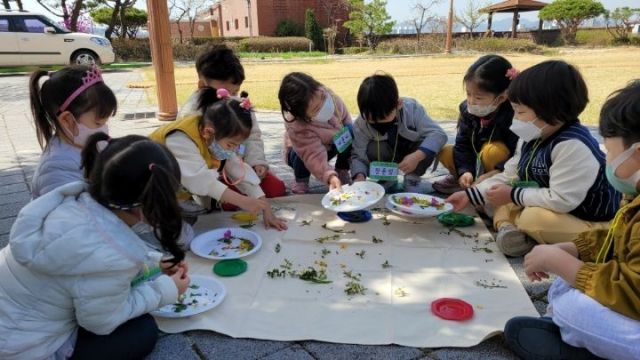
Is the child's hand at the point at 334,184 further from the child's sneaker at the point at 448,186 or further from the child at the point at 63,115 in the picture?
the child at the point at 63,115

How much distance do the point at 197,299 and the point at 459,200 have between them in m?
1.56

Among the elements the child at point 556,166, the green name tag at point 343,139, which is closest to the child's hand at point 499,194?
the child at point 556,166

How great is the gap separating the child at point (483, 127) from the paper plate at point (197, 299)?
5.58ft

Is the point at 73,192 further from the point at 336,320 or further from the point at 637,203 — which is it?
the point at 637,203

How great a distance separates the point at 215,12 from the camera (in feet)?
149

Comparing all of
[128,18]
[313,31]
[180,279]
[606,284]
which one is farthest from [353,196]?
[313,31]

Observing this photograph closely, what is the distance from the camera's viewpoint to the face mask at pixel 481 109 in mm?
2859

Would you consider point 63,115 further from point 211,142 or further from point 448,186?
point 448,186

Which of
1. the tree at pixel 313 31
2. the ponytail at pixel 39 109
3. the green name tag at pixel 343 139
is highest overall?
the tree at pixel 313 31

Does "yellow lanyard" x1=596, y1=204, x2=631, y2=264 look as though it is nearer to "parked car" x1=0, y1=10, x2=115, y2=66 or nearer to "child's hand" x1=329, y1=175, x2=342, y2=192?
"child's hand" x1=329, y1=175, x2=342, y2=192

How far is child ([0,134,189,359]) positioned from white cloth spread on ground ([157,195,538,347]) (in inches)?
17.8

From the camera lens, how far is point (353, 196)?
2.93m

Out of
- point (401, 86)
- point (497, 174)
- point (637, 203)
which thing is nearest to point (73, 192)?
point (637, 203)

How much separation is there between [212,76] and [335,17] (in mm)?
32469
